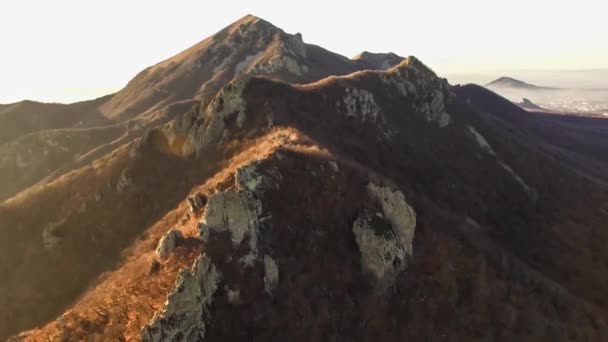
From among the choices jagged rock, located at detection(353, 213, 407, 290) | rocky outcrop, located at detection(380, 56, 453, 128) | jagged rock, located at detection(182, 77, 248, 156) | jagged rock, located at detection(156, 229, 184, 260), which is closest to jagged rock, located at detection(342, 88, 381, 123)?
rocky outcrop, located at detection(380, 56, 453, 128)

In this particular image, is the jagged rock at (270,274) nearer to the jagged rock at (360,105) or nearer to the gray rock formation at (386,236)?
the gray rock formation at (386,236)

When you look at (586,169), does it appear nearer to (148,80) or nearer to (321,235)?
(321,235)

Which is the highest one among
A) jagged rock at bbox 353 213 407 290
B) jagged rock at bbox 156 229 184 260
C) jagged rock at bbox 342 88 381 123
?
jagged rock at bbox 342 88 381 123

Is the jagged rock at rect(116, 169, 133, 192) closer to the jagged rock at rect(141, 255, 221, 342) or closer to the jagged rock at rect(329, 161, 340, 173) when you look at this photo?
the jagged rock at rect(329, 161, 340, 173)

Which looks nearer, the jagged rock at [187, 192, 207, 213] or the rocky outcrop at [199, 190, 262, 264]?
the rocky outcrop at [199, 190, 262, 264]

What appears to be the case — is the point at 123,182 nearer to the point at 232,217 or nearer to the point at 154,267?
the point at 154,267

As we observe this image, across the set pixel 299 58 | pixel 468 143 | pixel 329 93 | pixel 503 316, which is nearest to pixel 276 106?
pixel 329 93

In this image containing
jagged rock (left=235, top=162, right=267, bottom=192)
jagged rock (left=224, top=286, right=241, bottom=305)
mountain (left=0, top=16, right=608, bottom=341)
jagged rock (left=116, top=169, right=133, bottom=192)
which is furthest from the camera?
jagged rock (left=116, top=169, right=133, bottom=192)
